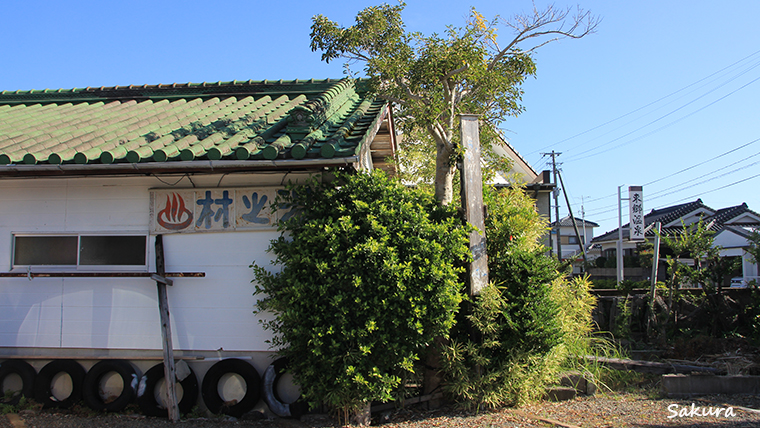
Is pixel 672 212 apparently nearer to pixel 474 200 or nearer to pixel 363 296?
pixel 474 200

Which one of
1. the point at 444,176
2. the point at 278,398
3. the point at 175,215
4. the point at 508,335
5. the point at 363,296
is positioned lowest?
the point at 278,398

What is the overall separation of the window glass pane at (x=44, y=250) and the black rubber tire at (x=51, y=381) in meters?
1.34

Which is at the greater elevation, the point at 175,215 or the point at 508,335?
the point at 175,215

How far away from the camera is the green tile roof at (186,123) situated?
17.8 ft

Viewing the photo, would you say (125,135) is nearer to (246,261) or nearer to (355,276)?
(246,261)

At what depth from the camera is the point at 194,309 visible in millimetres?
5938

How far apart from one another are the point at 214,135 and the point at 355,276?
2.94 metres

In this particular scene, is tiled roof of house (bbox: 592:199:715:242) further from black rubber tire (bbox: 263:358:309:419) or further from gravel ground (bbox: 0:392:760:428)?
black rubber tire (bbox: 263:358:309:419)

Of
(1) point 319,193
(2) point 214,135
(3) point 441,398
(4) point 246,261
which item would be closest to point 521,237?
(3) point 441,398

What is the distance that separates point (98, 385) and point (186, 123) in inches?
154

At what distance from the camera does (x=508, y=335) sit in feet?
17.6

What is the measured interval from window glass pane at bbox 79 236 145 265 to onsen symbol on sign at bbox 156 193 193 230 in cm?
44

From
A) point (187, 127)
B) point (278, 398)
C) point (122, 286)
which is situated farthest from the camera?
point (187, 127)

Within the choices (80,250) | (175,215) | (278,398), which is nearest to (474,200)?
(278,398)
